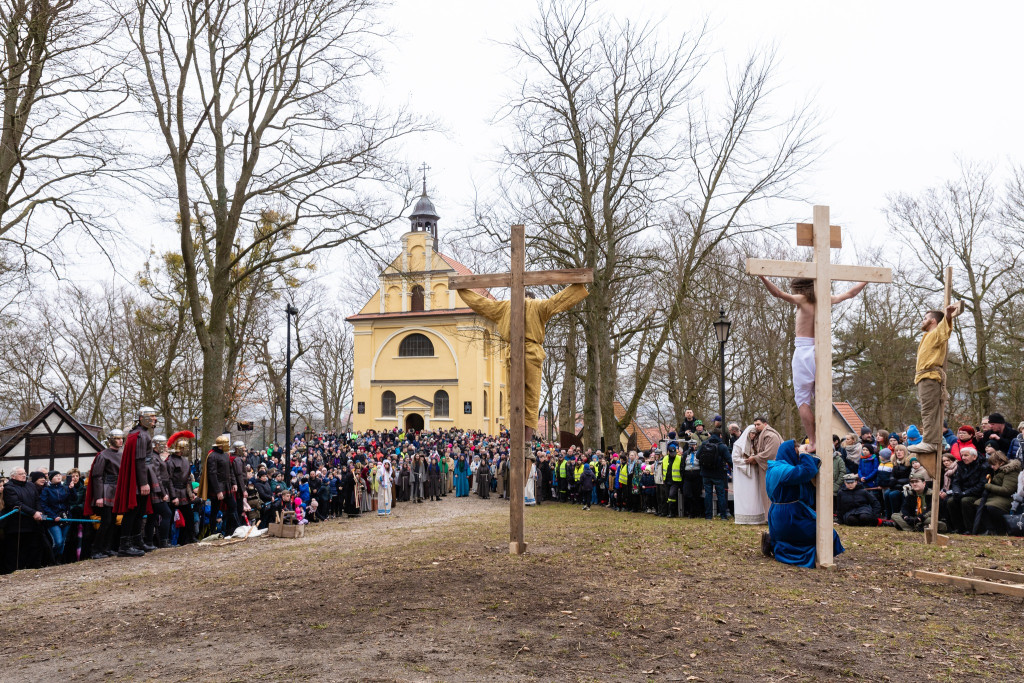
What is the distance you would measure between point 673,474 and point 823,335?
8594 millimetres

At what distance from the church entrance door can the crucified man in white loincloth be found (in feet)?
158

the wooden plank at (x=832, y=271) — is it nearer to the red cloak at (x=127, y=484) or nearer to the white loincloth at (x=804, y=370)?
the white loincloth at (x=804, y=370)

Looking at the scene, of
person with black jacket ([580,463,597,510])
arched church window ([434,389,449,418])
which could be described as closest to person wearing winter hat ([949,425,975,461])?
person with black jacket ([580,463,597,510])

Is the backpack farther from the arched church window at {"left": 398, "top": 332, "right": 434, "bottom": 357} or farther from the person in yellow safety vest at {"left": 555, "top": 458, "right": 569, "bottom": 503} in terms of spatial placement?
the arched church window at {"left": 398, "top": 332, "right": 434, "bottom": 357}

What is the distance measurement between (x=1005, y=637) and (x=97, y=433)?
25172 millimetres

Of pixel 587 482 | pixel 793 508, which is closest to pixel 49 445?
pixel 587 482

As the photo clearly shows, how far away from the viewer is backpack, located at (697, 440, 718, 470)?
14.8m

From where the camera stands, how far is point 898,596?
634 centimetres

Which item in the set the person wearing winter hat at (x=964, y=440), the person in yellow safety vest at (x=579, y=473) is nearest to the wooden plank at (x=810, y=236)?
the person wearing winter hat at (x=964, y=440)

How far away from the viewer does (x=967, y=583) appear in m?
6.50

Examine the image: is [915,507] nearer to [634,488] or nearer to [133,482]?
[634,488]

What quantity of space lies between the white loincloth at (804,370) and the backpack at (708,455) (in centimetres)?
706

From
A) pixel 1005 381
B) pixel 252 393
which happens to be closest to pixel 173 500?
pixel 1005 381

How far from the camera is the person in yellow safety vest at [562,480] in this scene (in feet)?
71.9
